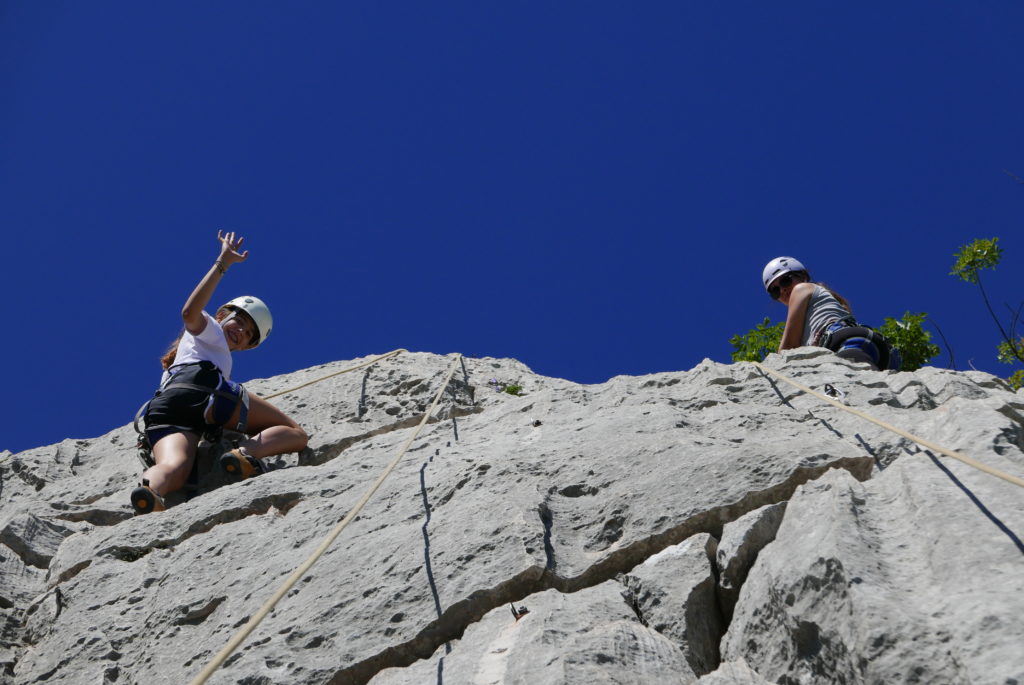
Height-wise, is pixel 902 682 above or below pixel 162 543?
below

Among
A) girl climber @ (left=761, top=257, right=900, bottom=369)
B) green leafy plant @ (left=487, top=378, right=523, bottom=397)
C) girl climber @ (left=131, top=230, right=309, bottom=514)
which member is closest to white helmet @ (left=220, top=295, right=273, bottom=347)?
girl climber @ (left=131, top=230, right=309, bottom=514)

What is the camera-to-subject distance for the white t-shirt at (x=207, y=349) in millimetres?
7484

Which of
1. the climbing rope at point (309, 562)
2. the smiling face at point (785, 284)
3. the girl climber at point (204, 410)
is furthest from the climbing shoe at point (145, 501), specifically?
the smiling face at point (785, 284)

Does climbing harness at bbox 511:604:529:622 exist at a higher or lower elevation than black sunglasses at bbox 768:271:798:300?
lower

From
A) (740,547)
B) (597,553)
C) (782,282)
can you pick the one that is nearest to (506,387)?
(782,282)

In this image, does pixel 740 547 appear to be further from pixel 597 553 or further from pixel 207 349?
pixel 207 349

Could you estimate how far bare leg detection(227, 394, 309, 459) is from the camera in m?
7.20

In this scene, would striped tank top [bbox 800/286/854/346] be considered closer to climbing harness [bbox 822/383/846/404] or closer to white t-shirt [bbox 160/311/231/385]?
climbing harness [bbox 822/383/846/404]

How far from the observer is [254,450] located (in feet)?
23.4

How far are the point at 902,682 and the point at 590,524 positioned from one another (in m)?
1.98

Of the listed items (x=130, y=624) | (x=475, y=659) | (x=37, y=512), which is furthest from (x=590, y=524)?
(x=37, y=512)

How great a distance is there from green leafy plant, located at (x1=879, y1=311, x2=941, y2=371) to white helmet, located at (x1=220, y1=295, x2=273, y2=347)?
18.7 feet

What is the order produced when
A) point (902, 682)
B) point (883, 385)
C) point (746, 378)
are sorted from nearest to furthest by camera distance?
point (902, 682)
point (883, 385)
point (746, 378)

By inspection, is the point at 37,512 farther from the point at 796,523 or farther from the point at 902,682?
the point at 902,682
